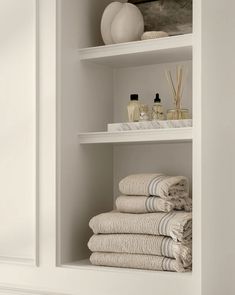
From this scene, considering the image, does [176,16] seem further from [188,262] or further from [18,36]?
[188,262]

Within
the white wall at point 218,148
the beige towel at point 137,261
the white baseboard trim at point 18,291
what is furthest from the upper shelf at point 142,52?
the white baseboard trim at point 18,291

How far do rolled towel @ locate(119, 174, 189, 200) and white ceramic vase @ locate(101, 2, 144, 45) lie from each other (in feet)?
1.78

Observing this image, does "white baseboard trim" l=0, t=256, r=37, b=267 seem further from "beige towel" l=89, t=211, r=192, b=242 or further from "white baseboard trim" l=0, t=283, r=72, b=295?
"beige towel" l=89, t=211, r=192, b=242

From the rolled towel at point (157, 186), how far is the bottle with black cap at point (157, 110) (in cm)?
23

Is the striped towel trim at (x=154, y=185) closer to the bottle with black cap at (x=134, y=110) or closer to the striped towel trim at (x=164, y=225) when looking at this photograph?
the striped towel trim at (x=164, y=225)

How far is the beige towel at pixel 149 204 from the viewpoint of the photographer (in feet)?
7.79

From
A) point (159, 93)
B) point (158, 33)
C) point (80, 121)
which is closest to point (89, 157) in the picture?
point (80, 121)

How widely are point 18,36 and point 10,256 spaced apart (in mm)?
857

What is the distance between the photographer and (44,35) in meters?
2.54

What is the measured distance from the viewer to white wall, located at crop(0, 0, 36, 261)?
258 centimetres

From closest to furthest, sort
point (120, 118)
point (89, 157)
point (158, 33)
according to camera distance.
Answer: point (158, 33)
point (89, 157)
point (120, 118)

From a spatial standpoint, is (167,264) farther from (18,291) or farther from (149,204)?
(18,291)

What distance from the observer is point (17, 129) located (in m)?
2.62

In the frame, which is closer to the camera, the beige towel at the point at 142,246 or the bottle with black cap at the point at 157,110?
the beige towel at the point at 142,246
